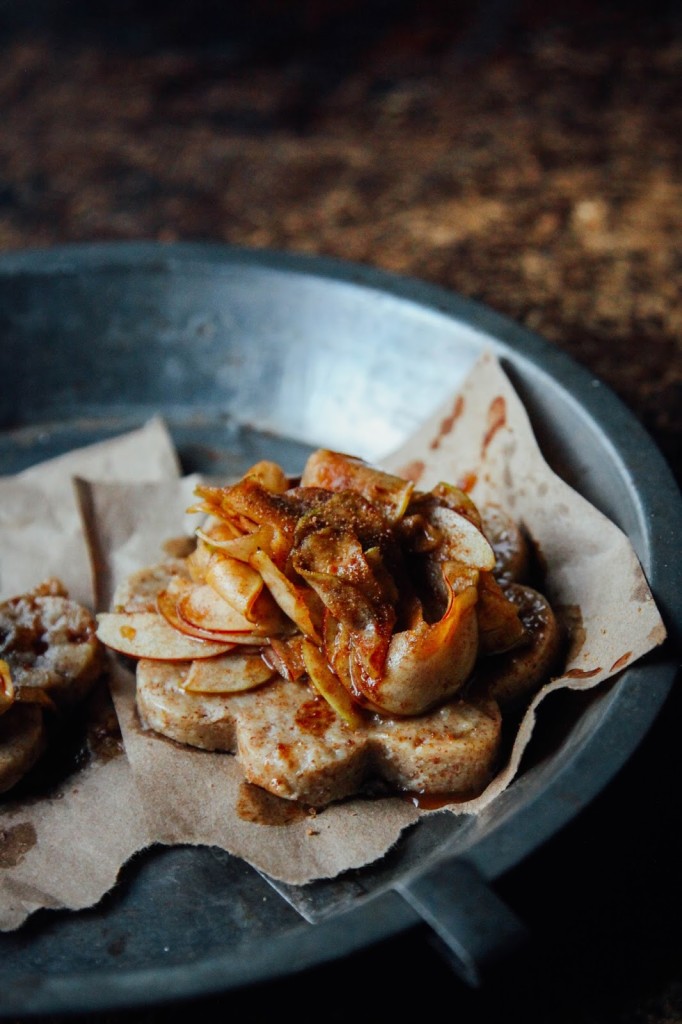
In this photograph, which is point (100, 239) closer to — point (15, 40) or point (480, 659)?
point (15, 40)

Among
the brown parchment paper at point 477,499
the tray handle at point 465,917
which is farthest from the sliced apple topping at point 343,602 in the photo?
the tray handle at point 465,917

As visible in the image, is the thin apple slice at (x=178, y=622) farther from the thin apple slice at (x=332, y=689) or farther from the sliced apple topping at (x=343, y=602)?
the thin apple slice at (x=332, y=689)

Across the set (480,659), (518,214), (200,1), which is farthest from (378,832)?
(200,1)

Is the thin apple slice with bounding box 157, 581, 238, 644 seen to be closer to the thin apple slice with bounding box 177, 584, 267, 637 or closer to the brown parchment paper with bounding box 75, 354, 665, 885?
the thin apple slice with bounding box 177, 584, 267, 637

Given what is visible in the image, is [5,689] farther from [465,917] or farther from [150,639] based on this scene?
[465,917]

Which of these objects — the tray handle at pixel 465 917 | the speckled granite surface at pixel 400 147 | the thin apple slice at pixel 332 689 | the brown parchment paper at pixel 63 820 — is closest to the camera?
the tray handle at pixel 465 917

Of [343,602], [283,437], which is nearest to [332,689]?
[343,602]
